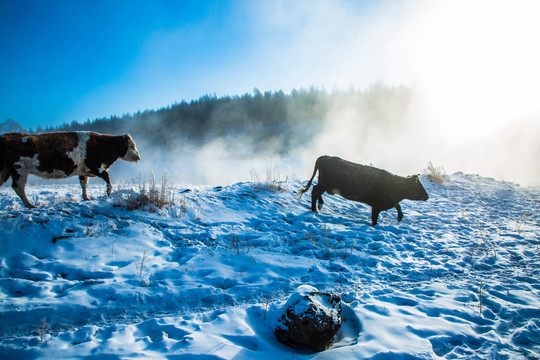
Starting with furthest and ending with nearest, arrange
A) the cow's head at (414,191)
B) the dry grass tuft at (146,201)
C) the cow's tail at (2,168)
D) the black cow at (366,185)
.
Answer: the cow's head at (414,191), the black cow at (366,185), the dry grass tuft at (146,201), the cow's tail at (2,168)

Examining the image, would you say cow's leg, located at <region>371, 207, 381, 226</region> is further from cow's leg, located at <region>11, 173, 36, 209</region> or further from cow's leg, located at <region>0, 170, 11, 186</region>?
cow's leg, located at <region>0, 170, 11, 186</region>

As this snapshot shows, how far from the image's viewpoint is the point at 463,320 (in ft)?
7.87

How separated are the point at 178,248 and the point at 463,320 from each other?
3.57 metres

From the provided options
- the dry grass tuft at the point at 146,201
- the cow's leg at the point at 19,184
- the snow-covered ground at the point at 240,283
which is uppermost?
the cow's leg at the point at 19,184

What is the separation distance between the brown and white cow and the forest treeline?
33.4 meters

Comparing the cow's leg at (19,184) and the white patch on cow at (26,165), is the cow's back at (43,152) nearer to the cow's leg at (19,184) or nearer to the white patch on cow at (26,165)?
the white patch on cow at (26,165)

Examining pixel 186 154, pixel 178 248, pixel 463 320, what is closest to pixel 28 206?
pixel 178 248

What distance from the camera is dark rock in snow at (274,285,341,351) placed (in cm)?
201

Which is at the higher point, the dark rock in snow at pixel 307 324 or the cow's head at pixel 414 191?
the cow's head at pixel 414 191

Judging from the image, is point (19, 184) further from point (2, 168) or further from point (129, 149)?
point (129, 149)

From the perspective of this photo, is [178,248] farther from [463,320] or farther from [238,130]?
[238,130]

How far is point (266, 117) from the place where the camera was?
48.4 m

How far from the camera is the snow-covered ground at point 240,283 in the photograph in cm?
Result: 201

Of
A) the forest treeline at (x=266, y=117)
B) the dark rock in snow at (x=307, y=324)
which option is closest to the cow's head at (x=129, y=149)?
the dark rock in snow at (x=307, y=324)
